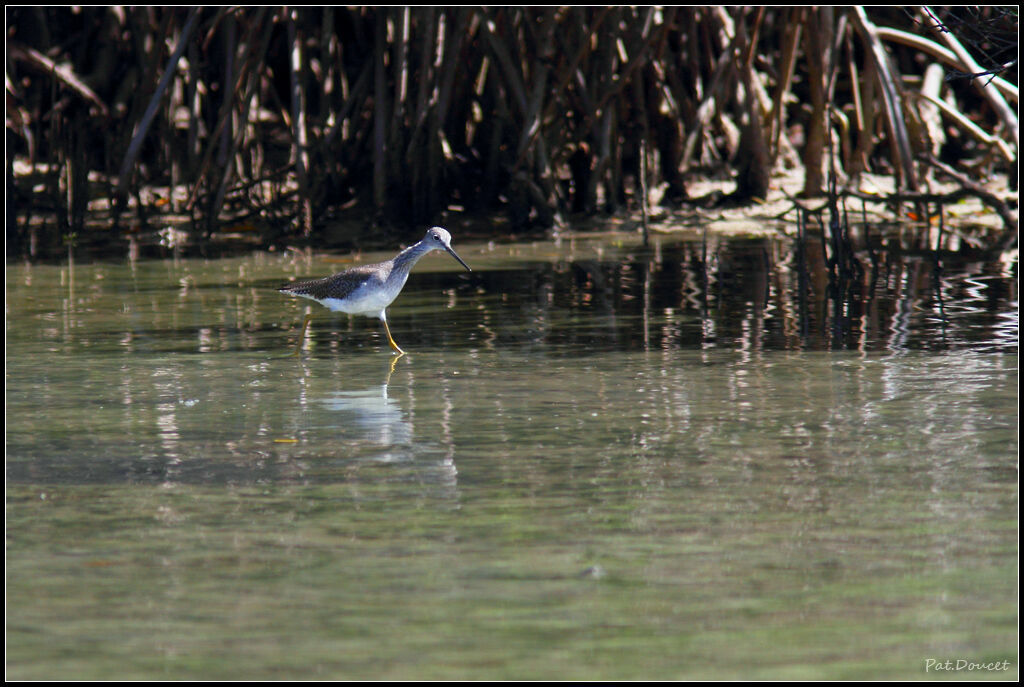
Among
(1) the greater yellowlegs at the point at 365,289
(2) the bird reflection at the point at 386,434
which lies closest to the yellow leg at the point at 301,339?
(1) the greater yellowlegs at the point at 365,289

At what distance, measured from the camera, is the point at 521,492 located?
4809mm

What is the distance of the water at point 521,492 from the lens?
11.6 feet

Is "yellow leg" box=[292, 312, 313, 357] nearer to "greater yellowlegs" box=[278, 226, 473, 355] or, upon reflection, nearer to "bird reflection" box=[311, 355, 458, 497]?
"greater yellowlegs" box=[278, 226, 473, 355]

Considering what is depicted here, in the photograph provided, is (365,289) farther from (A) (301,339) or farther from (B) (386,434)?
(B) (386,434)

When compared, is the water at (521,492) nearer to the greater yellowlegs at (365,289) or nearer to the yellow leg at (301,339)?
the yellow leg at (301,339)

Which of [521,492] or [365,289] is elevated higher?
[365,289]

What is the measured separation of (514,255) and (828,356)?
448 cm

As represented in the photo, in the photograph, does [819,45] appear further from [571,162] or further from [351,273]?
[351,273]

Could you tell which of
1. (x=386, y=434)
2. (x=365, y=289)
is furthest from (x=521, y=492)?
(x=365, y=289)

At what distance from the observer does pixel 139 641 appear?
140 inches

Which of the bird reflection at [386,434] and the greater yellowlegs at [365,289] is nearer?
the bird reflection at [386,434]

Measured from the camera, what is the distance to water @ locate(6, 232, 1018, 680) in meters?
3.54

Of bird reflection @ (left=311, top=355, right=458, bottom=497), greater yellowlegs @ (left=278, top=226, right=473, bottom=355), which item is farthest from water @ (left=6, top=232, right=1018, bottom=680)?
greater yellowlegs @ (left=278, top=226, right=473, bottom=355)

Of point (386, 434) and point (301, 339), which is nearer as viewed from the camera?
point (386, 434)
